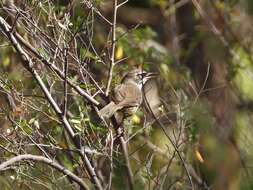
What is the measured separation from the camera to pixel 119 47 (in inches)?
274

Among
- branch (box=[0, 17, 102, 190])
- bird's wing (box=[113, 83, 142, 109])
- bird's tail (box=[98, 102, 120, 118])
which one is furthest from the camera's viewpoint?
bird's wing (box=[113, 83, 142, 109])

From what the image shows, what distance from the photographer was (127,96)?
551cm

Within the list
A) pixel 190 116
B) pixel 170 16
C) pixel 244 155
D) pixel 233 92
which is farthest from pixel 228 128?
pixel 170 16

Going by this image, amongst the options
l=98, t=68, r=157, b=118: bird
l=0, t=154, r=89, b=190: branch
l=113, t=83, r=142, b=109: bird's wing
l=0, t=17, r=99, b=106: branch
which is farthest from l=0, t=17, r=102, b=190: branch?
l=113, t=83, r=142, b=109: bird's wing

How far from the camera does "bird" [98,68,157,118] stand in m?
4.80

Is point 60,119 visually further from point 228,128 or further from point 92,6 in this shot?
point 228,128

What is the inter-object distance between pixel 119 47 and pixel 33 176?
2531 mm

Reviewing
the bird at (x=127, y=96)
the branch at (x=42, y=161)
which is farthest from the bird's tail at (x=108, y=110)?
the branch at (x=42, y=161)

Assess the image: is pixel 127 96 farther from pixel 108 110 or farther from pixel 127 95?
pixel 108 110

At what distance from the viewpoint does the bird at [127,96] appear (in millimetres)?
4797

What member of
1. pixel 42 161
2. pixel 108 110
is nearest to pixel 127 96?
pixel 108 110

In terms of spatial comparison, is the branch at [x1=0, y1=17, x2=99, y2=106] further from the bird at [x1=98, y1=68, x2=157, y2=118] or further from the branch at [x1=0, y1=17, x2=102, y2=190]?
the bird at [x1=98, y1=68, x2=157, y2=118]

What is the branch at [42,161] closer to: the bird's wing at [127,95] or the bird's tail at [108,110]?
the bird's tail at [108,110]

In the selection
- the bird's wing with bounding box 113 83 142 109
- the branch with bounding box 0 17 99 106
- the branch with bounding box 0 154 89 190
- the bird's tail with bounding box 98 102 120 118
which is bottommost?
the branch with bounding box 0 154 89 190
